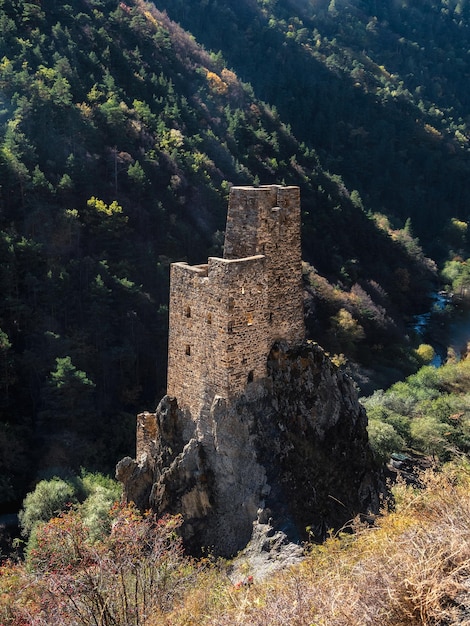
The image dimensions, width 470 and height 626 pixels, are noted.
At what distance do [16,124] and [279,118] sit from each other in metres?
37.5

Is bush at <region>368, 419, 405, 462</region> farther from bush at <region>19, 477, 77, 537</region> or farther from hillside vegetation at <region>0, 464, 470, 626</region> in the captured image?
bush at <region>19, 477, 77, 537</region>

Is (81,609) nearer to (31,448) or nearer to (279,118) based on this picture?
(31,448)

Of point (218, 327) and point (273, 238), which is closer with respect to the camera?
point (218, 327)

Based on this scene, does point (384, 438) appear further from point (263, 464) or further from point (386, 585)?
point (386, 585)

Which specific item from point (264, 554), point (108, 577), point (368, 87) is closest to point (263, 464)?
point (264, 554)

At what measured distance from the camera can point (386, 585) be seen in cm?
679

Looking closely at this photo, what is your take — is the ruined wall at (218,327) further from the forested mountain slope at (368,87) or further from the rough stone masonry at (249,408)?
the forested mountain slope at (368,87)

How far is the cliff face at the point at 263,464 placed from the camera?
12.1m

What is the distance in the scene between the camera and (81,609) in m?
9.72

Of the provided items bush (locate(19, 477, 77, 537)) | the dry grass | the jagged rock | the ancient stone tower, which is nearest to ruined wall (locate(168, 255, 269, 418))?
the ancient stone tower

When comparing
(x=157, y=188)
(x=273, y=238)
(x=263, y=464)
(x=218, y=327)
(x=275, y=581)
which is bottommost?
(x=157, y=188)

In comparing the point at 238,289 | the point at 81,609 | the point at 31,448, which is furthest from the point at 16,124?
the point at 81,609

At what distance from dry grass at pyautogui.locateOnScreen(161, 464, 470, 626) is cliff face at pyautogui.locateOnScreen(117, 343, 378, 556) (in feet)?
10.4

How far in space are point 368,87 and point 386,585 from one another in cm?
8090
